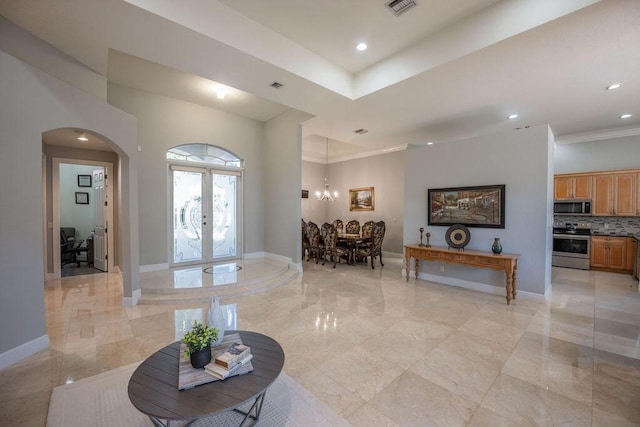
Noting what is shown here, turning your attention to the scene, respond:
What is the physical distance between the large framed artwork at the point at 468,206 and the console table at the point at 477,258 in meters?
0.58

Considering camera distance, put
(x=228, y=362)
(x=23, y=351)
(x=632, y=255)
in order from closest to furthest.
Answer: (x=228, y=362) < (x=23, y=351) < (x=632, y=255)

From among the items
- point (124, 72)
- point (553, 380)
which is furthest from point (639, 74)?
point (124, 72)

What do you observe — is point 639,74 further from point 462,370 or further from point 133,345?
point 133,345

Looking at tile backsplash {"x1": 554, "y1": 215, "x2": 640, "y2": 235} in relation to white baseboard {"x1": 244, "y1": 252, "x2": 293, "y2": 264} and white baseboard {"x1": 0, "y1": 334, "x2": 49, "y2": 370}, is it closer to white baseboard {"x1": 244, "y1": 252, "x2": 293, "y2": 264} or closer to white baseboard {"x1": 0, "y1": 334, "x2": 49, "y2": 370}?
white baseboard {"x1": 244, "y1": 252, "x2": 293, "y2": 264}

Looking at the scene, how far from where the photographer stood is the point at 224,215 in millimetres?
6723

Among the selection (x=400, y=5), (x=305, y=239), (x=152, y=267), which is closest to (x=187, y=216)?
(x=152, y=267)

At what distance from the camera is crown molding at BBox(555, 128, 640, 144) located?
5.86m

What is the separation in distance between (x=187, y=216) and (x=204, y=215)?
1.24ft

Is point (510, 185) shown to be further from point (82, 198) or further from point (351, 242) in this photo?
point (82, 198)

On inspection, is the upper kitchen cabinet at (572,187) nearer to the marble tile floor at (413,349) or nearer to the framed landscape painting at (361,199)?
the marble tile floor at (413,349)

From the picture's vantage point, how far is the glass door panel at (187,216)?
237 inches

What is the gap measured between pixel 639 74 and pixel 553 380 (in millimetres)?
4155

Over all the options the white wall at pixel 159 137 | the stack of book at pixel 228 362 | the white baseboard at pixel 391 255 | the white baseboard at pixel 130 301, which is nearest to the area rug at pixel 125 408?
the stack of book at pixel 228 362

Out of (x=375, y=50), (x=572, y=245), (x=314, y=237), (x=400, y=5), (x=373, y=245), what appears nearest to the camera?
(x=400, y=5)
